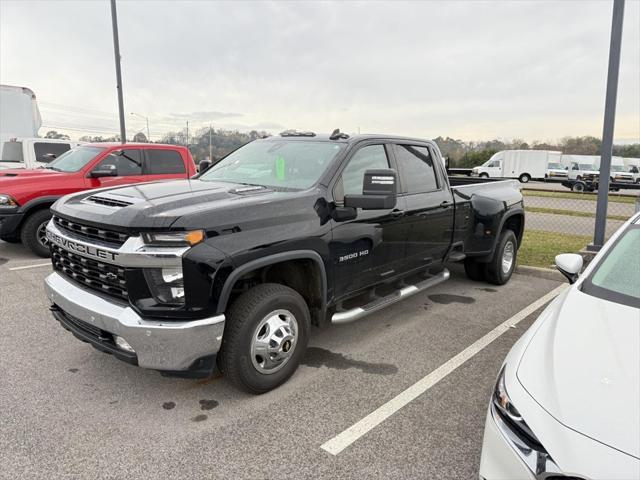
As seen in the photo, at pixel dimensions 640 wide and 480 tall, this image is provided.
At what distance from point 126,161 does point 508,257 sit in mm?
6835

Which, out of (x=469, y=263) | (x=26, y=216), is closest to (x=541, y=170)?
(x=469, y=263)

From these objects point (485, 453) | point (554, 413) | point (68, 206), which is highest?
point (68, 206)

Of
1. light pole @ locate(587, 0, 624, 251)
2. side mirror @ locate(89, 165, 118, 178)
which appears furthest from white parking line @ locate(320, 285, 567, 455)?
side mirror @ locate(89, 165, 118, 178)

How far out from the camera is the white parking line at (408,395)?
2.81 metres

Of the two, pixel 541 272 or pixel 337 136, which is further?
pixel 541 272

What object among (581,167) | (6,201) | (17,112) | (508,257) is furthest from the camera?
(581,167)

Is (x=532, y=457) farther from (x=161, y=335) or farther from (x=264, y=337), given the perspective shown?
(x=161, y=335)

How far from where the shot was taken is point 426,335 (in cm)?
451

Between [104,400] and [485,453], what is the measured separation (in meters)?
2.59

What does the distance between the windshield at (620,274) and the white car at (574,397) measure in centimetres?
1

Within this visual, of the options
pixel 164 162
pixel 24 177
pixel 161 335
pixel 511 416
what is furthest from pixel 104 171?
pixel 511 416

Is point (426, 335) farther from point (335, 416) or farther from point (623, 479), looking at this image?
point (623, 479)

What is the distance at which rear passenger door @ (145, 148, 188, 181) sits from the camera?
8.66 m

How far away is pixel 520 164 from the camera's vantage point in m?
41.0
